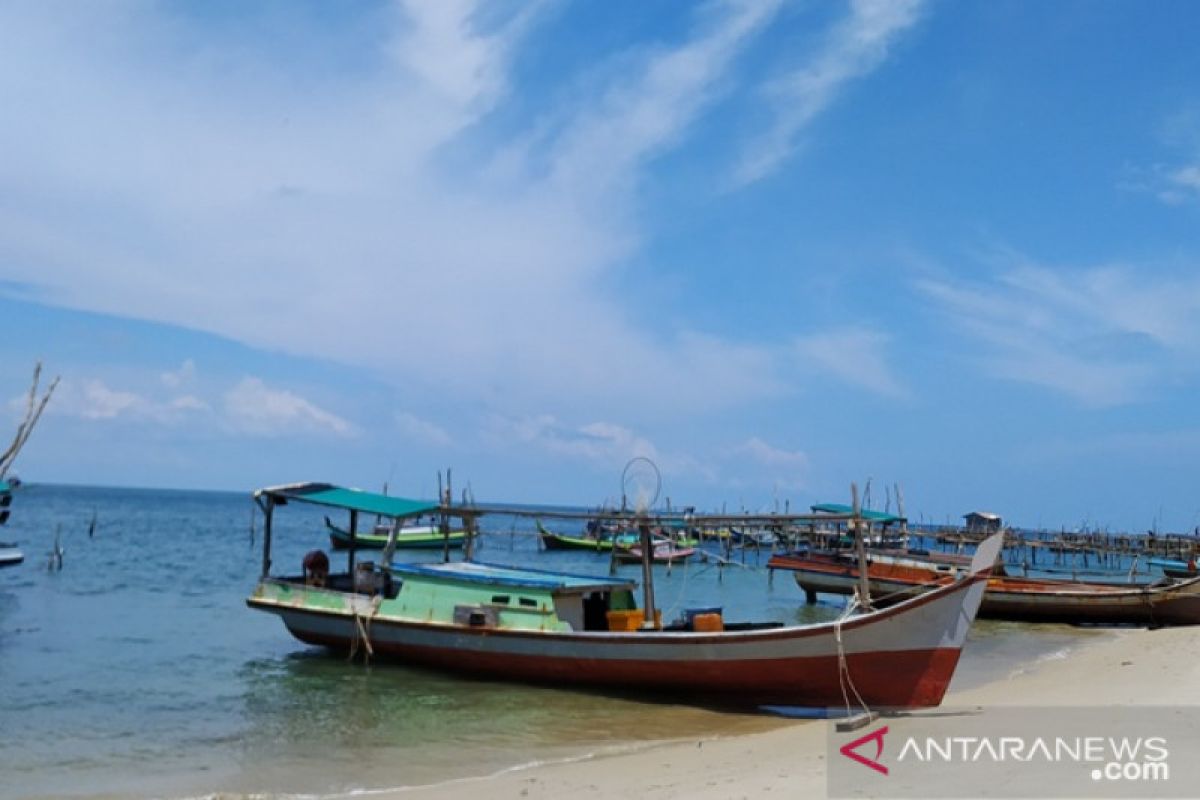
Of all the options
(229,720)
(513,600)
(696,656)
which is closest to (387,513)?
(513,600)

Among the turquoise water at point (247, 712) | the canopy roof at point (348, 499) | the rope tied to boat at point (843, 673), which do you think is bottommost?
the turquoise water at point (247, 712)

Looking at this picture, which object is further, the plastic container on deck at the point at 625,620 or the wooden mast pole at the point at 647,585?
the plastic container on deck at the point at 625,620

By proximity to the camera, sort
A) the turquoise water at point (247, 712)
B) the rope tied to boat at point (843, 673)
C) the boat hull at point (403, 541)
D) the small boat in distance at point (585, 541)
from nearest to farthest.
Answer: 1. the turquoise water at point (247, 712)
2. the rope tied to boat at point (843, 673)
3. the boat hull at point (403, 541)
4. the small boat in distance at point (585, 541)

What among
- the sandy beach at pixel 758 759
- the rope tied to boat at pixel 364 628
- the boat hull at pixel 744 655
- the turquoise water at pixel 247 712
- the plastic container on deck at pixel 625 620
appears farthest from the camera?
the rope tied to boat at pixel 364 628

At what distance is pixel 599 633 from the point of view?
14.5m

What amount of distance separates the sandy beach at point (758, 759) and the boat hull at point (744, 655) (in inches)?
36.4

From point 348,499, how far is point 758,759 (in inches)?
422

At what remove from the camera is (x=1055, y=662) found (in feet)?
61.2

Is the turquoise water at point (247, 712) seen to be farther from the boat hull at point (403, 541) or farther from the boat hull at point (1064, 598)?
the boat hull at point (403, 541)

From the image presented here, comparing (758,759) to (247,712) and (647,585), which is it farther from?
(247,712)

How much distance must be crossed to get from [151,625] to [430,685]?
10435 millimetres

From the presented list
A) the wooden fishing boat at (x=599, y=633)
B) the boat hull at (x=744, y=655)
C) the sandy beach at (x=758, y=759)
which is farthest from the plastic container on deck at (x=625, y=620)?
the sandy beach at (x=758, y=759)

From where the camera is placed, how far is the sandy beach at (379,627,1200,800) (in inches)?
351

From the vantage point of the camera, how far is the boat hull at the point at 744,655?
12.6 meters
